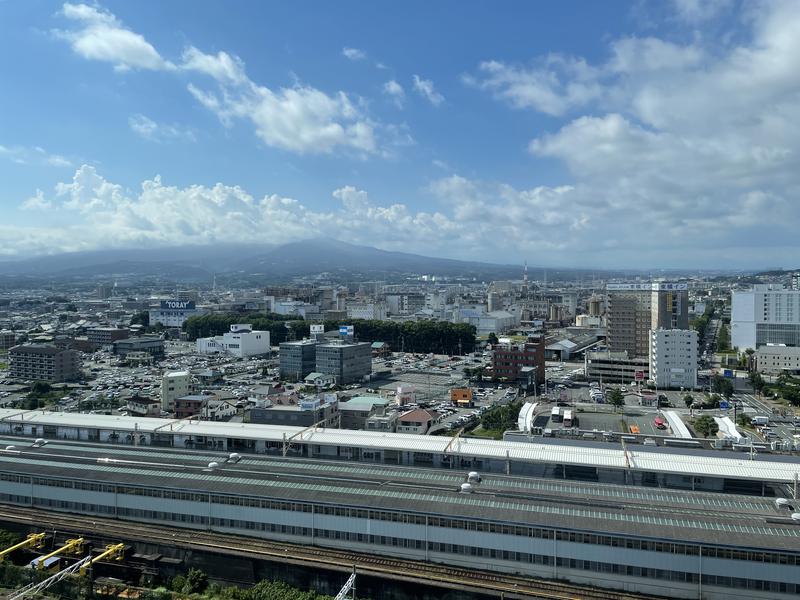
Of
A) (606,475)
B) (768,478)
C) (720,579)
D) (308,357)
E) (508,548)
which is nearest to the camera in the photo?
(720,579)

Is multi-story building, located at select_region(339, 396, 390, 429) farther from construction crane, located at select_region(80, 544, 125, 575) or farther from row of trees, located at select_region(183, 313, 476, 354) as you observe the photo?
row of trees, located at select_region(183, 313, 476, 354)

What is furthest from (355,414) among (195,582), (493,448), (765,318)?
(765,318)

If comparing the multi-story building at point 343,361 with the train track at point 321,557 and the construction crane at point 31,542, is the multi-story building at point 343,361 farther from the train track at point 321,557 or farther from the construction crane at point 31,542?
the construction crane at point 31,542

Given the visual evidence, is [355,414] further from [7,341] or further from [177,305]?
[177,305]

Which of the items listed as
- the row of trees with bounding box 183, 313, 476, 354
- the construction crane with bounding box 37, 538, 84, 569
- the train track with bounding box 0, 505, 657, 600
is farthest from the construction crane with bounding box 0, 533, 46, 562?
the row of trees with bounding box 183, 313, 476, 354

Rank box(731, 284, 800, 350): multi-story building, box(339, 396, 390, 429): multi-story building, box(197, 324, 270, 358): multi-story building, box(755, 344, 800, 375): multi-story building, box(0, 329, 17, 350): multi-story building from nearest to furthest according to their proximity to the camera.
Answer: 1. box(339, 396, 390, 429): multi-story building
2. box(755, 344, 800, 375): multi-story building
3. box(731, 284, 800, 350): multi-story building
4. box(197, 324, 270, 358): multi-story building
5. box(0, 329, 17, 350): multi-story building

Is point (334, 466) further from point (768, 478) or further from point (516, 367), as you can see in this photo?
point (516, 367)

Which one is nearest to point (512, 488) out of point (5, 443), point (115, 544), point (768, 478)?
point (768, 478)
